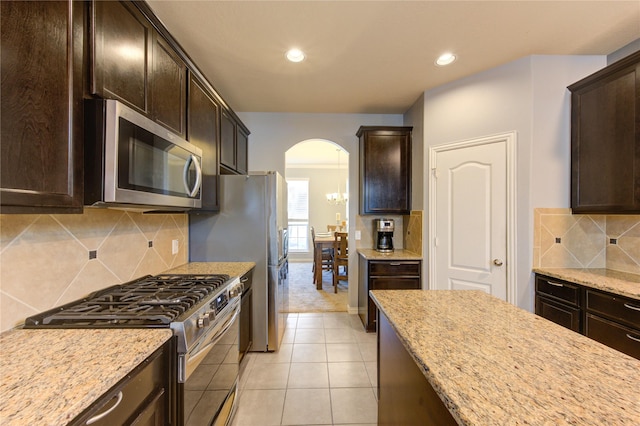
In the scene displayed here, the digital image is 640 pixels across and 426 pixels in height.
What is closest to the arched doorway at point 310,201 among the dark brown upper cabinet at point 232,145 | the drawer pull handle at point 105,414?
the dark brown upper cabinet at point 232,145

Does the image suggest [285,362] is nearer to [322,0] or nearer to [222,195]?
[222,195]

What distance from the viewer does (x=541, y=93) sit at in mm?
2174

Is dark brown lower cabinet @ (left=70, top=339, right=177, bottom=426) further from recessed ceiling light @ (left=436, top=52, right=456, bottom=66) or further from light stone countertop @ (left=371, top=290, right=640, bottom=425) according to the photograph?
recessed ceiling light @ (left=436, top=52, right=456, bottom=66)

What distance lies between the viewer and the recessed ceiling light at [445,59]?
2.14 m

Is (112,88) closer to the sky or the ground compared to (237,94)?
closer to the ground

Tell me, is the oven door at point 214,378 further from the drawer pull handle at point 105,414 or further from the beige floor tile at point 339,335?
the beige floor tile at point 339,335

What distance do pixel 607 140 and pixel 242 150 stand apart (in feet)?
10.9

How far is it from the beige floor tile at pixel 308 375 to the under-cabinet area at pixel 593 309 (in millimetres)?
1852

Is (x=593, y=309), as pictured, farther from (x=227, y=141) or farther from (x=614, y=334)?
(x=227, y=141)

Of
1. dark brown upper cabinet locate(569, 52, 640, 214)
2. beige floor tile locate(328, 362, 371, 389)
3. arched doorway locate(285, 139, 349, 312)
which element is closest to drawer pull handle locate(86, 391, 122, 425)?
beige floor tile locate(328, 362, 371, 389)

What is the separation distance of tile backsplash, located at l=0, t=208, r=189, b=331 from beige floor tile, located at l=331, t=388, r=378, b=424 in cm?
166

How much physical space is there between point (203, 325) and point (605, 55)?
11.9 feet

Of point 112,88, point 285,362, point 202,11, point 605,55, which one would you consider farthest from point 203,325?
point 605,55

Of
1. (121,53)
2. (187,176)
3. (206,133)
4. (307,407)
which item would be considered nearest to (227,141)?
(206,133)
